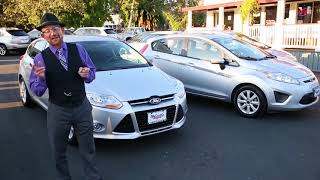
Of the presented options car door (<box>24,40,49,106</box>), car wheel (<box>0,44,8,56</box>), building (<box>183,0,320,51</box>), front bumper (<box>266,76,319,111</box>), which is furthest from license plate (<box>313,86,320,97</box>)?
car wheel (<box>0,44,8,56</box>)

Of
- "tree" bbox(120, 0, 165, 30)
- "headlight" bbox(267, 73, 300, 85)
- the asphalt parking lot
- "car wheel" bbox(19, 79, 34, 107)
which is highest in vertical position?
"tree" bbox(120, 0, 165, 30)

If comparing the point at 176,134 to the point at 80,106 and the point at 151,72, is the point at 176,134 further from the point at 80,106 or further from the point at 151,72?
the point at 80,106

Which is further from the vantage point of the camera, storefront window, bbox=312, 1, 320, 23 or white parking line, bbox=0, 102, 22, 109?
storefront window, bbox=312, 1, 320, 23

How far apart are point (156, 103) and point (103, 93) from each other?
720 mm

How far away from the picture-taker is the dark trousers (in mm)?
3711

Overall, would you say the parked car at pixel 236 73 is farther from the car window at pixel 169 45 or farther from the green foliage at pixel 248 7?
the green foliage at pixel 248 7

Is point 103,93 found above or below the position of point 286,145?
above

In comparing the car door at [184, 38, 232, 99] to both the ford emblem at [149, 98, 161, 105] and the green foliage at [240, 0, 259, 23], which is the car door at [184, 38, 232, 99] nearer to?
the ford emblem at [149, 98, 161, 105]

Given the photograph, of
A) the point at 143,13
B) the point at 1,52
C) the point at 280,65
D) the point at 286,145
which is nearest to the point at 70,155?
the point at 286,145

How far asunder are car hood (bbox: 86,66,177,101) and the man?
4.49 feet

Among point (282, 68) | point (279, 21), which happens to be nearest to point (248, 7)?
point (279, 21)

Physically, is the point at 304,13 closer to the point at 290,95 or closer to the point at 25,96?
the point at 290,95

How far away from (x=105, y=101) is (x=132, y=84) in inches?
21.2

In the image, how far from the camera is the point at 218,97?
760cm
